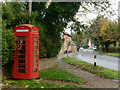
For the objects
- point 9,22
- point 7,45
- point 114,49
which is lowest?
point 114,49

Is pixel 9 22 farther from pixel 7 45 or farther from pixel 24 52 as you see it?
pixel 7 45

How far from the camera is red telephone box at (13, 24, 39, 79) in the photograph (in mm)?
6848

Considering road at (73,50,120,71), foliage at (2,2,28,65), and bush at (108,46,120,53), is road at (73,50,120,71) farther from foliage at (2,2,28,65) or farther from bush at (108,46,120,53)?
bush at (108,46,120,53)

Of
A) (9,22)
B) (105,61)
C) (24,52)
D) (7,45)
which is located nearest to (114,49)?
(105,61)

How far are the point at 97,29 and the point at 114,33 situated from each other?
7224mm

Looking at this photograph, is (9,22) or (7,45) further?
(9,22)

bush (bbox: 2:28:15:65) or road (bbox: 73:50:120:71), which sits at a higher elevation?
bush (bbox: 2:28:15:65)

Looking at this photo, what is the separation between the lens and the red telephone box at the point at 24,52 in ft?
22.5

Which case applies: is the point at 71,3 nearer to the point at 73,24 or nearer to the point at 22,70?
the point at 73,24

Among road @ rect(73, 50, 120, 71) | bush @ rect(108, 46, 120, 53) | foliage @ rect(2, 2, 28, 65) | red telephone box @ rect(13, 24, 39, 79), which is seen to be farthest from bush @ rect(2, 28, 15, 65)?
bush @ rect(108, 46, 120, 53)

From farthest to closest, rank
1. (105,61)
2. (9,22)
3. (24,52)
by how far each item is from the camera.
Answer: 1. (105,61)
2. (9,22)
3. (24,52)

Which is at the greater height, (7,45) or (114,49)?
(7,45)

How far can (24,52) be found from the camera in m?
6.93

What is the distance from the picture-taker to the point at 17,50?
695 cm
